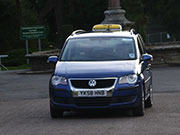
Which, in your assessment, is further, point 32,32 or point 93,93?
point 32,32

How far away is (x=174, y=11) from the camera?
235ft

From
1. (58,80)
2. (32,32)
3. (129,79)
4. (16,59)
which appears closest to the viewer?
(129,79)

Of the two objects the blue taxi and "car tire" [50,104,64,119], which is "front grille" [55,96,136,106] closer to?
the blue taxi

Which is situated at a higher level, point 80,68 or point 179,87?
point 80,68

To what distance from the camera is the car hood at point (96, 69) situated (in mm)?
12109

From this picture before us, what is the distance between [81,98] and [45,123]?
2.61 feet

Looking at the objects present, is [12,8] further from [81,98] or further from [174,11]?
[81,98]

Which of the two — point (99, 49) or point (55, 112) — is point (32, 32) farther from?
point (55, 112)

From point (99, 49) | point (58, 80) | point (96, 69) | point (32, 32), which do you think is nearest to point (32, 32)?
point (32, 32)

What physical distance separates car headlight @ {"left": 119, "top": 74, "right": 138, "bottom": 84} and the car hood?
0.07 meters

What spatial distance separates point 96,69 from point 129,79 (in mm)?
622

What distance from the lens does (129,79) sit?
12172 mm

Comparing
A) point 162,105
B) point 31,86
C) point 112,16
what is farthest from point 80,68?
point 112,16

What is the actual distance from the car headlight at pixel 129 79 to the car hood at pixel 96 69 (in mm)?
73
